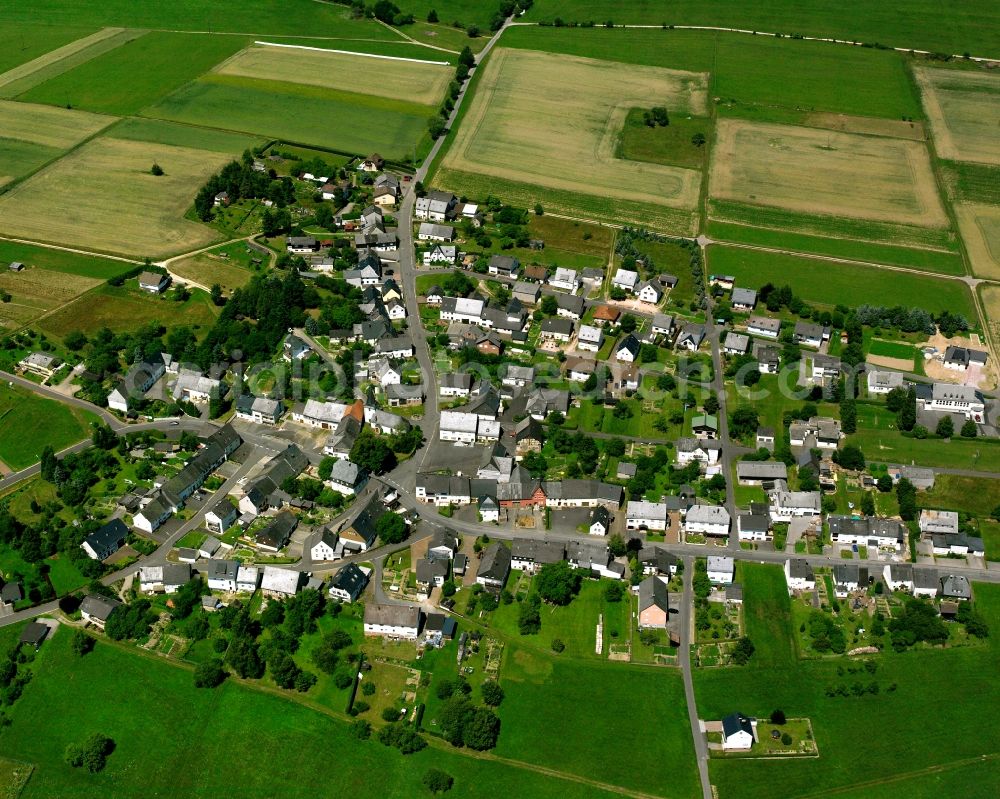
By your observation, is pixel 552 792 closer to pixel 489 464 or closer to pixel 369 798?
pixel 369 798

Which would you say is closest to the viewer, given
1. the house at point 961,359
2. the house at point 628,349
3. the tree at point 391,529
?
the tree at point 391,529

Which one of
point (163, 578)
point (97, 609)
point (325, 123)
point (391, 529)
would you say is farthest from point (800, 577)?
point (325, 123)

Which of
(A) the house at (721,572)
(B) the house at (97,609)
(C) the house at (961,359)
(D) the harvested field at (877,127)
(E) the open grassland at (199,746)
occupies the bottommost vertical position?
(E) the open grassland at (199,746)

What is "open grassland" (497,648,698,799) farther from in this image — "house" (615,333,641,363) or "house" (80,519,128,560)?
"house" (615,333,641,363)

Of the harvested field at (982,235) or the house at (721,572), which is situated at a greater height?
the harvested field at (982,235)

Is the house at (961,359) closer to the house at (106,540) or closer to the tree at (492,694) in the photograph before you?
the tree at (492,694)

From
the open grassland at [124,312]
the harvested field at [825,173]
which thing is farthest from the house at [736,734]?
the harvested field at [825,173]
